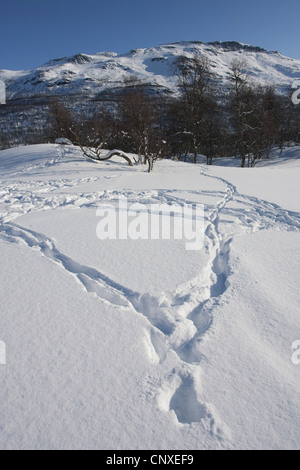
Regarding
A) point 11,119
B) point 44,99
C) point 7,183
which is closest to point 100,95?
point 44,99

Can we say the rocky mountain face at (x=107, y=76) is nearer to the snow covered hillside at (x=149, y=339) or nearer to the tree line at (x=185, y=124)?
the tree line at (x=185, y=124)

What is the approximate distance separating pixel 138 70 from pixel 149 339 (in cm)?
14482

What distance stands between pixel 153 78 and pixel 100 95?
32.7m

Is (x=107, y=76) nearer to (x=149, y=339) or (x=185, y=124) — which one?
(x=185, y=124)

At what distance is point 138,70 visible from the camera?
121m

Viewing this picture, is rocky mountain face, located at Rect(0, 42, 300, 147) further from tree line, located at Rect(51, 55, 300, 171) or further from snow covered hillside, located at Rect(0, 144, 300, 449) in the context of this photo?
snow covered hillside, located at Rect(0, 144, 300, 449)

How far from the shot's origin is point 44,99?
95.1 metres

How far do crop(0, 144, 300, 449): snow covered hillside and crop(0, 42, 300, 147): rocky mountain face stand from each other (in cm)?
6842

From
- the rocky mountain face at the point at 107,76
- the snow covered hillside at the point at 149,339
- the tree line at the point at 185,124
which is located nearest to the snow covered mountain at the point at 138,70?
the rocky mountain face at the point at 107,76

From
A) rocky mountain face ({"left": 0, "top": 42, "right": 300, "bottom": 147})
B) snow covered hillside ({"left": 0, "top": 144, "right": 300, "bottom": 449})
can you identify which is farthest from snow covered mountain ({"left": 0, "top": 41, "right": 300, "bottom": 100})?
snow covered hillside ({"left": 0, "top": 144, "right": 300, "bottom": 449})

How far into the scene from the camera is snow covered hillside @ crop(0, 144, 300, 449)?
1.61m

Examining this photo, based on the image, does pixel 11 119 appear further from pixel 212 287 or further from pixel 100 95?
pixel 212 287

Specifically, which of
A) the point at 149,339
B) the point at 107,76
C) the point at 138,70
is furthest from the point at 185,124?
the point at 138,70

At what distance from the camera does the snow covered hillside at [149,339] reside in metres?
1.61
